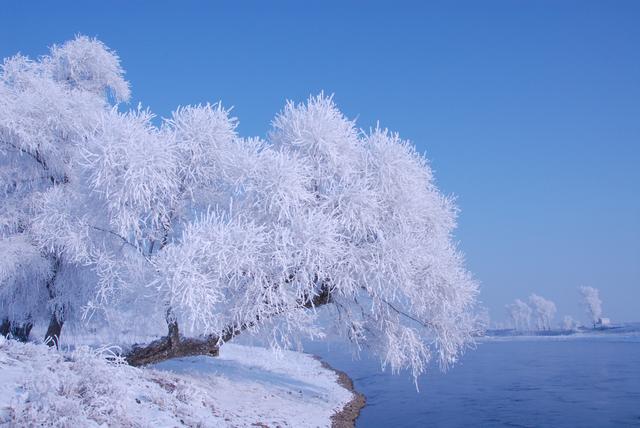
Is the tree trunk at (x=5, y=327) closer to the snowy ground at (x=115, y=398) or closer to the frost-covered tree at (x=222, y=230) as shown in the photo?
the frost-covered tree at (x=222, y=230)

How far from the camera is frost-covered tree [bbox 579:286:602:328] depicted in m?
104

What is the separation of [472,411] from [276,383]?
7.81m

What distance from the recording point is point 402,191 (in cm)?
1705

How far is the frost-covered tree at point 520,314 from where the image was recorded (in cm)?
12700

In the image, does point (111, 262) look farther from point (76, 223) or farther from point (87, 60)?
point (87, 60)

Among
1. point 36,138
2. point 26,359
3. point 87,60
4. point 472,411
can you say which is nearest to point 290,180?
point 26,359

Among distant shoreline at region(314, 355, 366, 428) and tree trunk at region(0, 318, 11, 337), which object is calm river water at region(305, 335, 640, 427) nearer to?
distant shoreline at region(314, 355, 366, 428)

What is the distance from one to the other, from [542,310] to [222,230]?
4856 inches

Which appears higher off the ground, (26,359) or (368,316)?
(368,316)

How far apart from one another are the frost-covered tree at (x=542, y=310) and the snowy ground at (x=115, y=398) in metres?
116

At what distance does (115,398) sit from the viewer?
862 centimetres

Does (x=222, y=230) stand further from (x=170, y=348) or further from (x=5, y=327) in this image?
(x=5, y=327)

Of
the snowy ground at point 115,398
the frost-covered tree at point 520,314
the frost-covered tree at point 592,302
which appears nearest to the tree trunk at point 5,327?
the snowy ground at point 115,398

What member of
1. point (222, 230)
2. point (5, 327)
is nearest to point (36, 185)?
point (5, 327)
